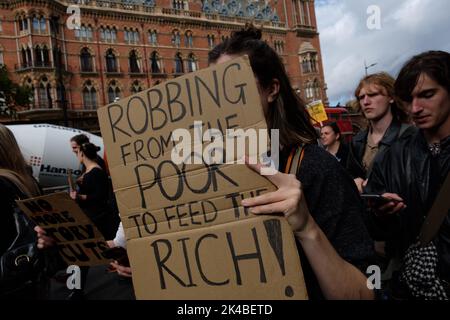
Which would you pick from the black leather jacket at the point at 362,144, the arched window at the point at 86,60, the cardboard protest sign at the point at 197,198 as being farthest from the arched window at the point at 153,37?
the cardboard protest sign at the point at 197,198

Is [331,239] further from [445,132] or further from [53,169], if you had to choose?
[53,169]

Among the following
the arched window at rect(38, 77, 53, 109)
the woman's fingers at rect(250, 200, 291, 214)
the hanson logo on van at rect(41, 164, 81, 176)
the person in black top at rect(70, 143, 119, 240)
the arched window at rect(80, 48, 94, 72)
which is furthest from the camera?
the arched window at rect(80, 48, 94, 72)

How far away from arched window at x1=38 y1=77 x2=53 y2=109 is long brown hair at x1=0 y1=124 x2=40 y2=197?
Result: 29.4 m

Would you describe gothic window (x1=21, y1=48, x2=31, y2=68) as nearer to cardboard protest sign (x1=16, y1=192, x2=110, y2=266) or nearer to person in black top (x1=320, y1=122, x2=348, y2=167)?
person in black top (x1=320, y1=122, x2=348, y2=167)

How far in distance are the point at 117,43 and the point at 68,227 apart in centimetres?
3451

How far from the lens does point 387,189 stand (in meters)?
1.99

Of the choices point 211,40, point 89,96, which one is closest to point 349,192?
point 89,96

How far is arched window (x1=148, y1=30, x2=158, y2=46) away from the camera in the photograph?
3519 centimetres

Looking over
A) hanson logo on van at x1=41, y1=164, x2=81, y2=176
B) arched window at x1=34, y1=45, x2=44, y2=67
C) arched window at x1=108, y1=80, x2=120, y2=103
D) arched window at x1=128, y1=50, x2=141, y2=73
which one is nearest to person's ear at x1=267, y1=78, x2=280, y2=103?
hanson logo on van at x1=41, y1=164, x2=81, y2=176

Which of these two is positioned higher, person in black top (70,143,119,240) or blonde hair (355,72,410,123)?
blonde hair (355,72,410,123)

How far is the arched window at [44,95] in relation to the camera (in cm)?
2878

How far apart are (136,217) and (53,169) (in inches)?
511
